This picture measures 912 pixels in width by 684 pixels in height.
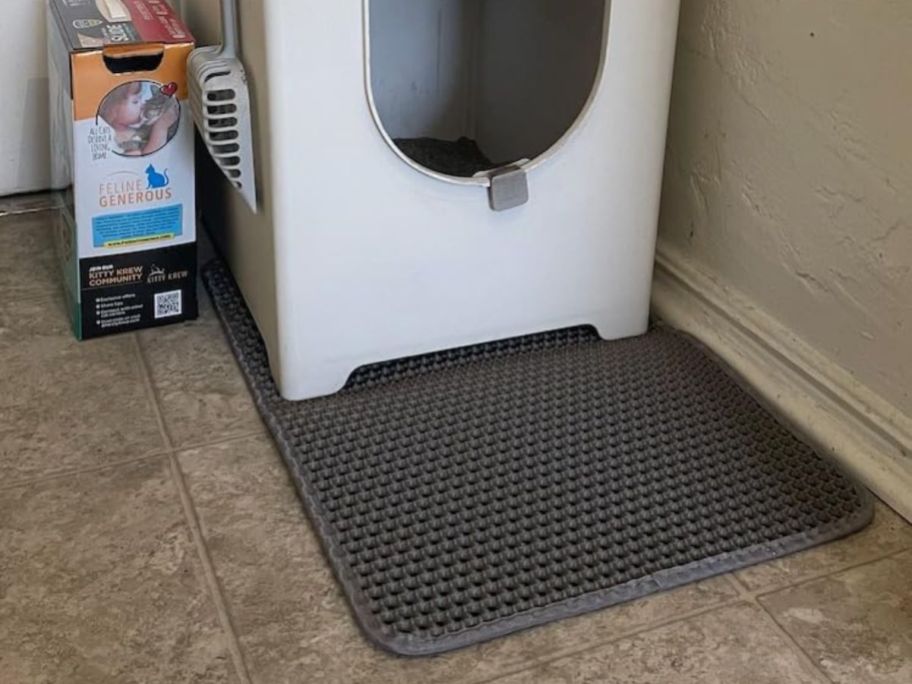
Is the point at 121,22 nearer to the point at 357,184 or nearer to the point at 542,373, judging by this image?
the point at 357,184

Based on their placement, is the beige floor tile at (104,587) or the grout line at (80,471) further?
the grout line at (80,471)

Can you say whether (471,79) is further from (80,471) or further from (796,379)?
(80,471)

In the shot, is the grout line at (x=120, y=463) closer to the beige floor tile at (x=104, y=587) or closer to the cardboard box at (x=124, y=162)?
the beige floor tile at (x=104, y=587)

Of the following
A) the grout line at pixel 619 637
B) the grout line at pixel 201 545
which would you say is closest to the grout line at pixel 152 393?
the grout line at pixel 201 545

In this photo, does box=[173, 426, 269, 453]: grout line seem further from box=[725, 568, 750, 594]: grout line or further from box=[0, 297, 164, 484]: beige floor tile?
box=[725, 568, 750, 594]: grout line

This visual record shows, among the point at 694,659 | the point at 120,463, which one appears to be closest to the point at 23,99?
the point at 120,463

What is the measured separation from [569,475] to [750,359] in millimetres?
294

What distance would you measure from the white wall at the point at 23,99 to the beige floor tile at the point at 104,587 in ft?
2.35

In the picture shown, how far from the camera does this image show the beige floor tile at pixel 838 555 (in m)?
1.03

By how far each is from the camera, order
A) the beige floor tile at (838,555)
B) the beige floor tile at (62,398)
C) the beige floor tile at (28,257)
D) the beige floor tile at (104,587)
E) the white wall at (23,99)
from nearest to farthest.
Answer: the beige floor tile at (104,587) < the beige floor tile at (838,555) < the beige floor tile at (62,398) < the beige floor tile at (28,257) < the white wall at (23,99)

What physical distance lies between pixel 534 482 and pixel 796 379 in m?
0.32

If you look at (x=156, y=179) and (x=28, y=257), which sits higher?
(x=156, y=179)

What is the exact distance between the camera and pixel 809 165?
1182 mm

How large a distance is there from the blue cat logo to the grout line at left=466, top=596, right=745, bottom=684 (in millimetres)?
676
